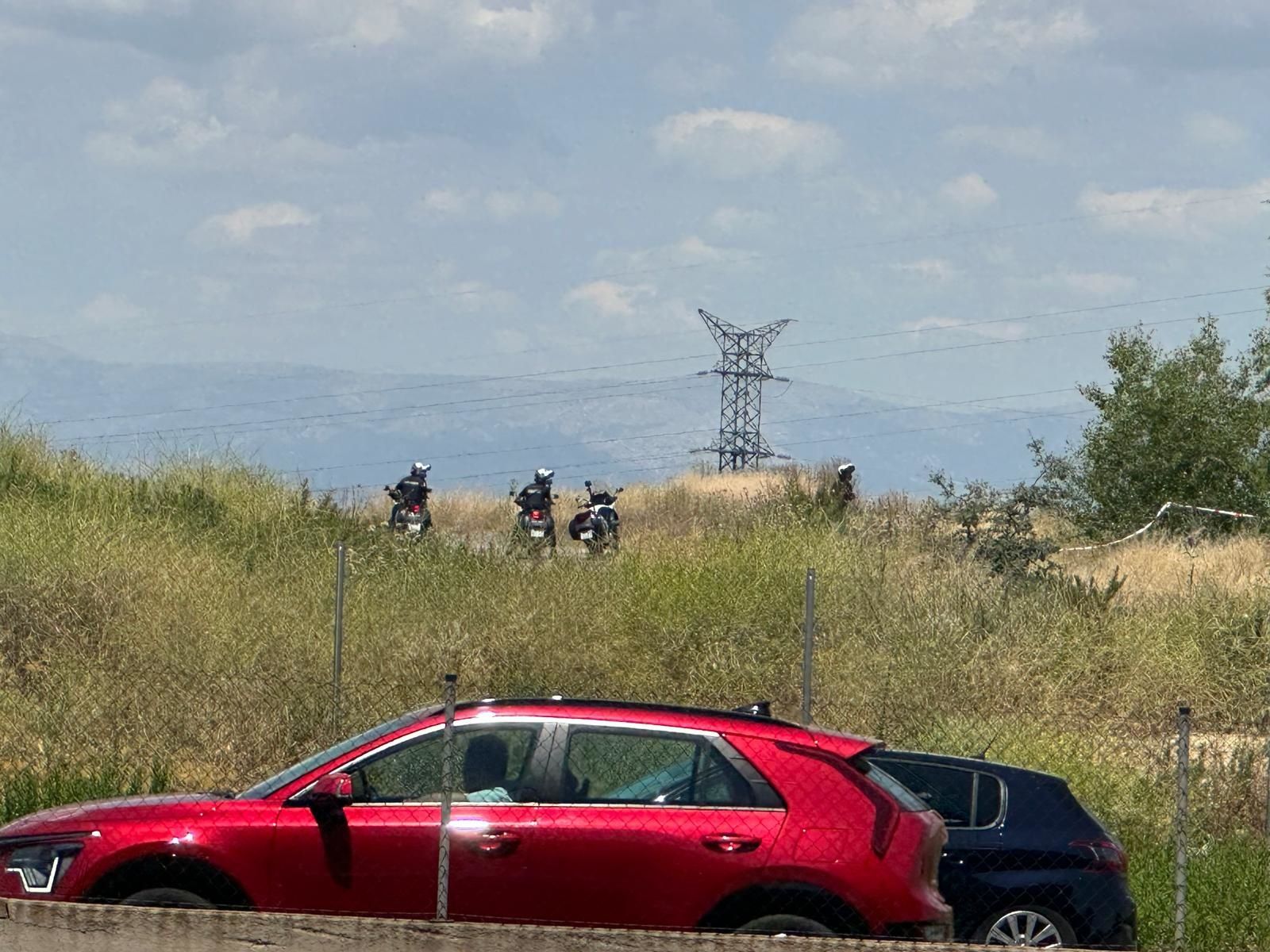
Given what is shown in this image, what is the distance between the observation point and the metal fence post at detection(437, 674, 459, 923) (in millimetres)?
7398

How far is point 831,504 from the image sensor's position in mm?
27375

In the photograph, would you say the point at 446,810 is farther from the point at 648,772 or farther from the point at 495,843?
the point at 648,772

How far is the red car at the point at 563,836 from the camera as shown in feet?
25.0

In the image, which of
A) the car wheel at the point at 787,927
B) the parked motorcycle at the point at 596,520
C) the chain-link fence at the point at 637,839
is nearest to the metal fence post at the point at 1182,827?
the chain-link fence at the point at 637,839

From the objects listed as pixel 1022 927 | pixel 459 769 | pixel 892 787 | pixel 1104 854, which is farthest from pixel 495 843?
pixel 1104 854

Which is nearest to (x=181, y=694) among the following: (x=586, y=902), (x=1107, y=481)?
(x=586, y=902)

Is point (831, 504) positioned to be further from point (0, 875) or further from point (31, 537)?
point (0, 875)

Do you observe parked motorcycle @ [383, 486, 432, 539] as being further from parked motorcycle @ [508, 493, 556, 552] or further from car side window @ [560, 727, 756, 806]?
car side window @ [560, 727, 756, 806]

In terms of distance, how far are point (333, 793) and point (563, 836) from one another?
1.00 meters

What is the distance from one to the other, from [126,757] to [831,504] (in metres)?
15.4

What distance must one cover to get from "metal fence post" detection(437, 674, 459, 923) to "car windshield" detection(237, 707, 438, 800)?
821mm

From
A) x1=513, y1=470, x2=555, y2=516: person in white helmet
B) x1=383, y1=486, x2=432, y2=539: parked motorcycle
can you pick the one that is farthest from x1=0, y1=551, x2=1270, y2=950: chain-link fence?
x1=513, y1=470, x2=555, y2=516: person in white helmet

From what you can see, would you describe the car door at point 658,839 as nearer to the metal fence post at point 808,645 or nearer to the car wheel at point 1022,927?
the car wheel at point 1022,927

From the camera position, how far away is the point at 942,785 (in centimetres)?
957
